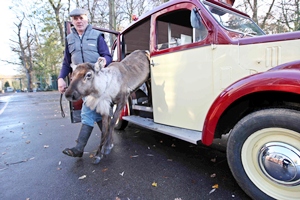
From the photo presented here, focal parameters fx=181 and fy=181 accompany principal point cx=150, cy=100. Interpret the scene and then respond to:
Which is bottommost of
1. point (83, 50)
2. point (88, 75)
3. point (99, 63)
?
point (88, 75)

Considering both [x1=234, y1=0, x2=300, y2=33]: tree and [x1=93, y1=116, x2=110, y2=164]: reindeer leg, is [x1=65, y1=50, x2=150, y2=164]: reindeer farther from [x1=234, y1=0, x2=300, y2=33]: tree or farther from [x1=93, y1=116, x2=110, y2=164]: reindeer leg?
[x1=234, y1=0, x2=300, y2=33]: tree

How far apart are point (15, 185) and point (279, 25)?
15309 mm

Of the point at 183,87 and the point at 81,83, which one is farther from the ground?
the point at 81,83

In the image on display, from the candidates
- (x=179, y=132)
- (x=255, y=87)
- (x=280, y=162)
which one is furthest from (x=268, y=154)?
(x=179, y=132)

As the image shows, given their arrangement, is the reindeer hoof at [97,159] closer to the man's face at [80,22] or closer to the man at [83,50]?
the man at [83,50]

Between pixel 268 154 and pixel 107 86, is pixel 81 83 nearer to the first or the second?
pixel 107 86

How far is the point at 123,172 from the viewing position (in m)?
2.53

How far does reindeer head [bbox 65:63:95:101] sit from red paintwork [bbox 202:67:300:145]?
157 centimetres

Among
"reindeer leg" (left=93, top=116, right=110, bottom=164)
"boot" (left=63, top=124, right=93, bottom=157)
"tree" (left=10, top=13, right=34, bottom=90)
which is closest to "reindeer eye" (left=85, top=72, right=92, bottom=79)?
"reindeer leg" (left=93, top=116, right=110, bottom=164)

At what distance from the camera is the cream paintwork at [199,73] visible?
6.20ft

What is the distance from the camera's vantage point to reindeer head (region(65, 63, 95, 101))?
2.30 m

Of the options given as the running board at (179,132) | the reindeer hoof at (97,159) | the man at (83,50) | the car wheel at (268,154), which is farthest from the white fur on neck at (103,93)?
the car wheel at (268,154)

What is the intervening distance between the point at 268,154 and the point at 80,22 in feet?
9.96

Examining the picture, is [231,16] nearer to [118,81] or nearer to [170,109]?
[170,109]
